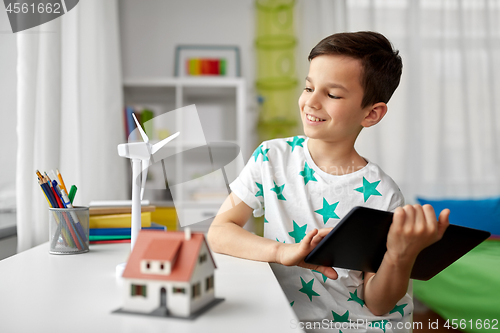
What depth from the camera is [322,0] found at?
306 centimetres

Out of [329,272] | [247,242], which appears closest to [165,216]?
Result: [247,242]

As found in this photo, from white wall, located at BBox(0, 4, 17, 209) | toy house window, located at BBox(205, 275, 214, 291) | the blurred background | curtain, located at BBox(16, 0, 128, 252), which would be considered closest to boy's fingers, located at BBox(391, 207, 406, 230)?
toy house window, located at BBox(205, 275, 214, 291)

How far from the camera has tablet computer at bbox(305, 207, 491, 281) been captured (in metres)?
0.60

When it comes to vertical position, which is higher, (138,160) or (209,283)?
(138,160)

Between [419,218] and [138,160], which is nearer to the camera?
[419,218]

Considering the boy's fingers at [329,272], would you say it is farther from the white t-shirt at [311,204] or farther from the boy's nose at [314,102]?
the boy's nose at [314,102]

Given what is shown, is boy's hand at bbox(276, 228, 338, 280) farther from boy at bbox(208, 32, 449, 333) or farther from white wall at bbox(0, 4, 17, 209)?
white wall at bbox(0, 4, 17, 209)

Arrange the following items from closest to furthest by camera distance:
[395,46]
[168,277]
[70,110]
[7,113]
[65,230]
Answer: [168,277]
[65,230]
[7,113]
[70,110]
[395,46]

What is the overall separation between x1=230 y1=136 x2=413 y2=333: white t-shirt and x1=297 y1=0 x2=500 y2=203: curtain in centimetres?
218

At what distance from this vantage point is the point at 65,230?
0.86 m

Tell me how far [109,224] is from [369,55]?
0.70 m

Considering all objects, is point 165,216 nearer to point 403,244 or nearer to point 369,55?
point 369,55

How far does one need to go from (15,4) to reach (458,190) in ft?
9.53

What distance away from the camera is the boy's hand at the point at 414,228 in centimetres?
61
